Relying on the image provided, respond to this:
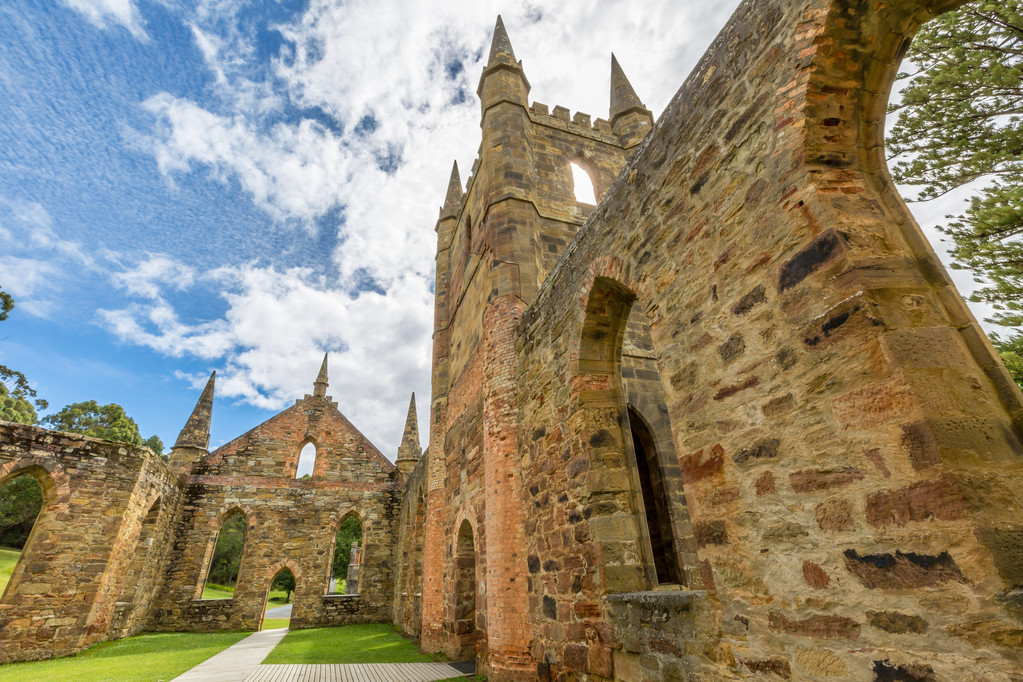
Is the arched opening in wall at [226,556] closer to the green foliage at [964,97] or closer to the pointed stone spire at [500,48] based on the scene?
the pointed stone spire at [500,48]

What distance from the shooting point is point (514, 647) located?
5.96m

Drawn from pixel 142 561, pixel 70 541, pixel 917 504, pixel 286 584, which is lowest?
pixel 286 584

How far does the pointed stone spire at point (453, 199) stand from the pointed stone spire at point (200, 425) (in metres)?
13.8

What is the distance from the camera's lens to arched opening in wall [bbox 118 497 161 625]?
44.9 feet

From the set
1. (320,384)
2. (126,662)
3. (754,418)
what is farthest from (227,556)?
(754,418)

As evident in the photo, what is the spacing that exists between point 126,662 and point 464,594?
6729 mm

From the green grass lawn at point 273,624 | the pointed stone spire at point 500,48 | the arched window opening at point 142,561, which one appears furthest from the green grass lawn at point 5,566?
the pointed stone spire at point 500,48

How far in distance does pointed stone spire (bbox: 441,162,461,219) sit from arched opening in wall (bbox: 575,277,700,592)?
1076 cm

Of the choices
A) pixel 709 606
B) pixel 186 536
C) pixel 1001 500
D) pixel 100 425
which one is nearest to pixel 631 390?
pixel 709 606

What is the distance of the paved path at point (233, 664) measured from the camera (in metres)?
7.18

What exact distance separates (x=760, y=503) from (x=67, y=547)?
15.2 meters

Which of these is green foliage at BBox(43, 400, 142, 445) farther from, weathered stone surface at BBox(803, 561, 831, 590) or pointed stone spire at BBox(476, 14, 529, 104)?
weathered stone surface at BBox(803, 561, 831, 590)

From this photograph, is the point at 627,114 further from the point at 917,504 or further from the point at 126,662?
the point at 126,662

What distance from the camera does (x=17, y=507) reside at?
25656 millimetres
